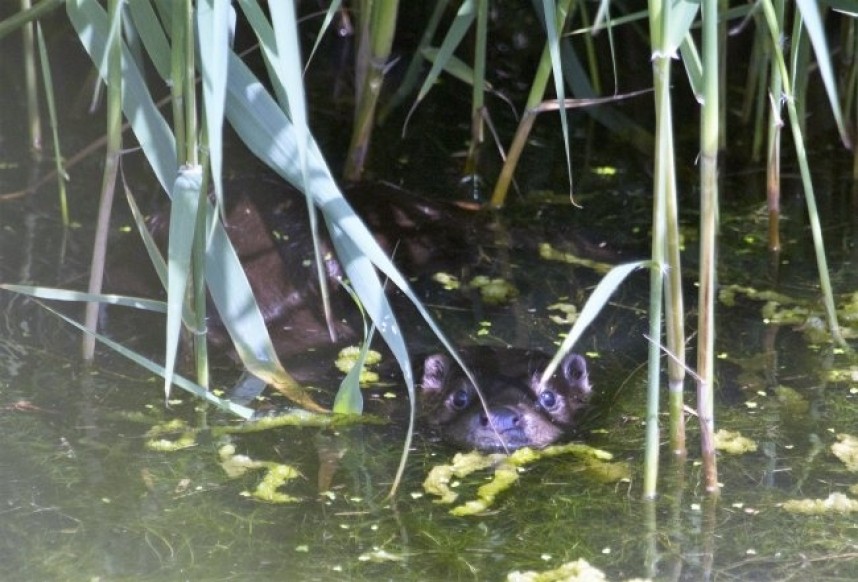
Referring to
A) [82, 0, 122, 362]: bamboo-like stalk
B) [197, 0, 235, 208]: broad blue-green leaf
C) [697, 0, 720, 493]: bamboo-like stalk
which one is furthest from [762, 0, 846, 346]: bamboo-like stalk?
[82, 0, 122, 362]: bamboo-like stalk

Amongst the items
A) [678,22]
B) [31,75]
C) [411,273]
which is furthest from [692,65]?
[31,75]

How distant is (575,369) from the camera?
12.7 feet

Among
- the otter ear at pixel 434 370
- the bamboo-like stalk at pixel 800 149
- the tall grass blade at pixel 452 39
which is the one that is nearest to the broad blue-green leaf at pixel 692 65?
the bamboo-like stalk at pixel 800 149

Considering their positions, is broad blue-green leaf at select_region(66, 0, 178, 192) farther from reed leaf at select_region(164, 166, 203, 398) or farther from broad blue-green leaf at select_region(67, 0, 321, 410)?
reed leaf at select_region(164, 166, 203, 398)

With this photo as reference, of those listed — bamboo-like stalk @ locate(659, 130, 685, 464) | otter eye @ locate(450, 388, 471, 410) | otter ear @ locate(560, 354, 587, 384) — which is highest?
bamboo-like stalk @ locate(659, 130, 685, 464)

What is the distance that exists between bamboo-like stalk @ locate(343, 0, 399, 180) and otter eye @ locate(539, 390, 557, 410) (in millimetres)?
1390

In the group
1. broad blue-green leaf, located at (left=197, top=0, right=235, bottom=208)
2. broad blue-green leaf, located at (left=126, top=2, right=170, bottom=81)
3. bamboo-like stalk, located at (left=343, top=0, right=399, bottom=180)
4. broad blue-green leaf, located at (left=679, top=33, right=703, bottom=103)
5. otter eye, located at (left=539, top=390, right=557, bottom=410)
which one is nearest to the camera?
broad blue-green leaf, located at (left=197, top=0, right=235, bottom=208)

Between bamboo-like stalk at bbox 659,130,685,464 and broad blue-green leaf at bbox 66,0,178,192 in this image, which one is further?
broad blue-green leaf at bbox 66,0,178,192

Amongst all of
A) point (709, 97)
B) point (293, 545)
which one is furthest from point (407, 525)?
point (709, 97)

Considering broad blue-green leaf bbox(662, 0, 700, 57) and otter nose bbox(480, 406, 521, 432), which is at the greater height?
broad blue-green leaf bbox(662, 0, 700, 57)

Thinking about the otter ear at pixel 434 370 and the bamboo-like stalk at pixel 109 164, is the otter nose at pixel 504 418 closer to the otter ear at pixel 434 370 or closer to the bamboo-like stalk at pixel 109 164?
the otter ear at pixel 434 370

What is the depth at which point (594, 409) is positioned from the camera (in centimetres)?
380

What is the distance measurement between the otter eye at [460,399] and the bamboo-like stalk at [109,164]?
3.44ft

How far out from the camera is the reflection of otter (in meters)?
3.58
